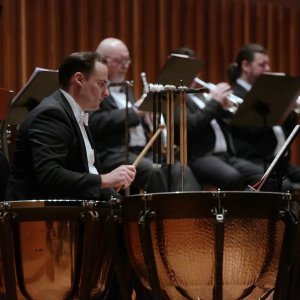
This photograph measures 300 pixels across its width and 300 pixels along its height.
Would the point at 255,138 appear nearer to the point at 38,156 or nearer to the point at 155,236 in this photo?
the point at 38,156

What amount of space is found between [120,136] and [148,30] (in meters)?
1.70

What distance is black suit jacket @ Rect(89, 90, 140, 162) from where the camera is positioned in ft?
16.7

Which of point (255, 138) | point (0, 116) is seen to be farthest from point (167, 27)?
point (0, 116)

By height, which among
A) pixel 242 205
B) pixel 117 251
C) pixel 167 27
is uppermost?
pixel 167 27

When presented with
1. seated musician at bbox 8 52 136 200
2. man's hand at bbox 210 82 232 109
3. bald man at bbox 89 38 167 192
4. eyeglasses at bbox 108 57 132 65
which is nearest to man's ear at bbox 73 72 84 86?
seated musician at bbox 8 52 136 200

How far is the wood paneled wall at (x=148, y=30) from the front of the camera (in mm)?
6016

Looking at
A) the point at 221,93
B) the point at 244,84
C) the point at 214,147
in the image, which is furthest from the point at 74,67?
the point at 244,84

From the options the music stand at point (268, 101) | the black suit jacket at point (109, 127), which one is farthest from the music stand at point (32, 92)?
the music stand at point (268, 101)

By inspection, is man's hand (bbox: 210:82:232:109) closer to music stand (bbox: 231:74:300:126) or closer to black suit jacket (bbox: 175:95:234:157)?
black suit jacket (bbox: 175:95:234:157)

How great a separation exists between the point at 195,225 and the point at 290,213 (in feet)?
1.01

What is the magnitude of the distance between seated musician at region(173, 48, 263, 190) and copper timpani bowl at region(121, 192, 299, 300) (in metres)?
2.96

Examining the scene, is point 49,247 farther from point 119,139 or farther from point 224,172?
point 224,172

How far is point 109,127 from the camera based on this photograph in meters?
5.12

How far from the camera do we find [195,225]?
7.98ft
